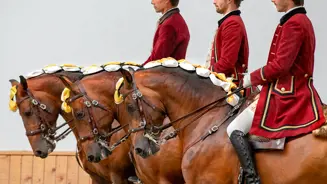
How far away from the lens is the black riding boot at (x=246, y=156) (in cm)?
516

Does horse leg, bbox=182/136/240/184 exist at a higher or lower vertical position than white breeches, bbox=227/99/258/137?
lower

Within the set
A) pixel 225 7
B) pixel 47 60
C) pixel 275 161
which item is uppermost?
pixel 225 7

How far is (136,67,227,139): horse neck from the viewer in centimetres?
559

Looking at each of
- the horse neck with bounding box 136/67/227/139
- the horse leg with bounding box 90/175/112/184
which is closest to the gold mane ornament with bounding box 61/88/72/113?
the horse leg with bounding box 90/175/112/184

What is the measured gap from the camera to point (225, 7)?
6.29 m

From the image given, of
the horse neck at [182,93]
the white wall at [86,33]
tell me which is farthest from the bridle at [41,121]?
the white wall at [86,33]

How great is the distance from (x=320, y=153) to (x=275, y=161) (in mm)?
276

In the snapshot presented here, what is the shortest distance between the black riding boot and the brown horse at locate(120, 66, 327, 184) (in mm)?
59

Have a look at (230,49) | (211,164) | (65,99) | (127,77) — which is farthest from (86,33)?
(211,164)

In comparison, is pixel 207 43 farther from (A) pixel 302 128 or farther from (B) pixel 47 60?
(A) pixel 302 128

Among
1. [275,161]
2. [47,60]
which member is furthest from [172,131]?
[47,60]

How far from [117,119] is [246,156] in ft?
5.75

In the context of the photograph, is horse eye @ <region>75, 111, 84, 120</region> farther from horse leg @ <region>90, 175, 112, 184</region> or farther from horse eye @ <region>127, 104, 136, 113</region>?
horse eye @ <region>127, 104, 136, 113</region>

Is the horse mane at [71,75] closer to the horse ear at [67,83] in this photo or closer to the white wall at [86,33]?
the horse ear at [67,83]
